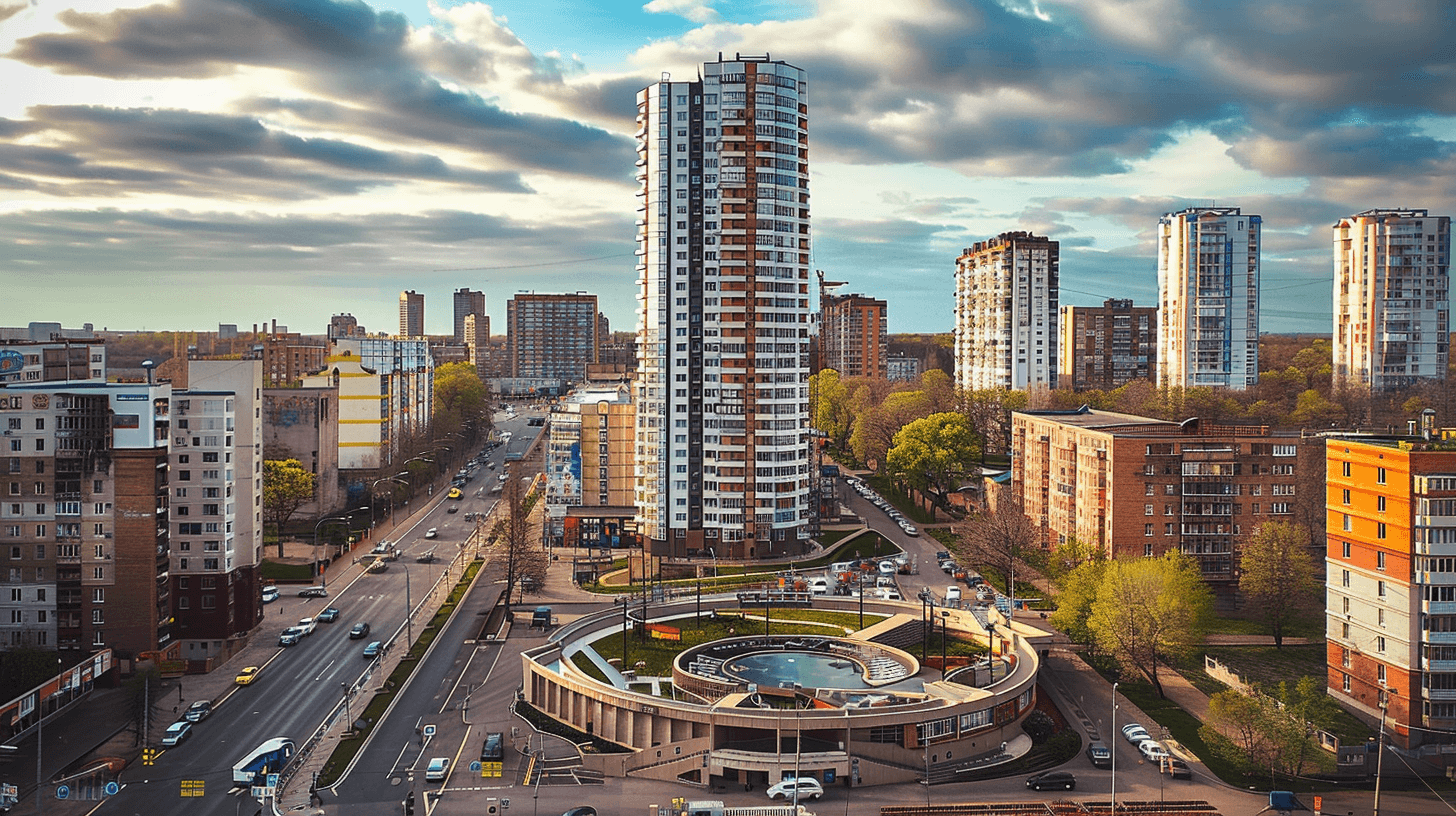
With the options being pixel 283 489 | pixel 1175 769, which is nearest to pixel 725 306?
pixel 283 489

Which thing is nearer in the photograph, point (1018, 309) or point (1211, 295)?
point (1211, 295)

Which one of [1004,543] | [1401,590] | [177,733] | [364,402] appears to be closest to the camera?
[1401,590]

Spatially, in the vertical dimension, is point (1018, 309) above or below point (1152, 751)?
above

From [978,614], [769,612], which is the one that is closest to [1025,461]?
[978,614]

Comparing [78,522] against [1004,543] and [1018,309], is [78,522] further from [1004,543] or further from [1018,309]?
[1018,309]

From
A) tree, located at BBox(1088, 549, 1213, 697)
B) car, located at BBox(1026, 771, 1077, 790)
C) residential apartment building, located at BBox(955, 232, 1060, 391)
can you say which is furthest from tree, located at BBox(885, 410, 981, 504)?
car, located at BBox(1026, 771, 1077, 790)
